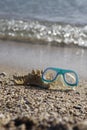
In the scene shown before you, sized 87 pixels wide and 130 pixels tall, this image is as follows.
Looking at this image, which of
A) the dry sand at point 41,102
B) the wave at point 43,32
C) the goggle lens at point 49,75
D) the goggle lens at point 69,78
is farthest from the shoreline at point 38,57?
the dry sand at point 41,102

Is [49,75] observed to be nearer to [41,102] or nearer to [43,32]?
[41,102]

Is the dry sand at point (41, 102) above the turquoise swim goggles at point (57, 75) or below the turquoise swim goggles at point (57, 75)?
below

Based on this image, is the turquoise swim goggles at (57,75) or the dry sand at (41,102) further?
the turquoise swim goggles at (57,75)

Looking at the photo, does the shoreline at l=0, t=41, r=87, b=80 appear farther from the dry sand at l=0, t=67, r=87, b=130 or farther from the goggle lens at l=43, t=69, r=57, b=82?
the dry sand at l=0, t=67, r=87, b=130

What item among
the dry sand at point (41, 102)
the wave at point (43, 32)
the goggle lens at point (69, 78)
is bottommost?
the dry sand at point (41, 102)

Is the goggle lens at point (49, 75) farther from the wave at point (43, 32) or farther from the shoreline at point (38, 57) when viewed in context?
the wave at point (43, 32)

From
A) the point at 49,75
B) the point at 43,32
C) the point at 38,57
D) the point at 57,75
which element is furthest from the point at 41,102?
the point at 43,32

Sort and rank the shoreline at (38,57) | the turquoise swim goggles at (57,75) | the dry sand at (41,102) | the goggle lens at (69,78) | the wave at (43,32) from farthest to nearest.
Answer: the wave at (43,32) < the shoreline at (38,57) < the goggle lens at (69,78) < the turquoise swim goggles at (57,75) < the dry sand at (41,102)

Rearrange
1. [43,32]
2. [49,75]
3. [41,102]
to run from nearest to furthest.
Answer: [41,102]
[49,75]
[43,32]

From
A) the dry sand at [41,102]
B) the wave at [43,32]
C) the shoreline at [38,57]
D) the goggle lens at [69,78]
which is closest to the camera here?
the dry sand at [41,102]
